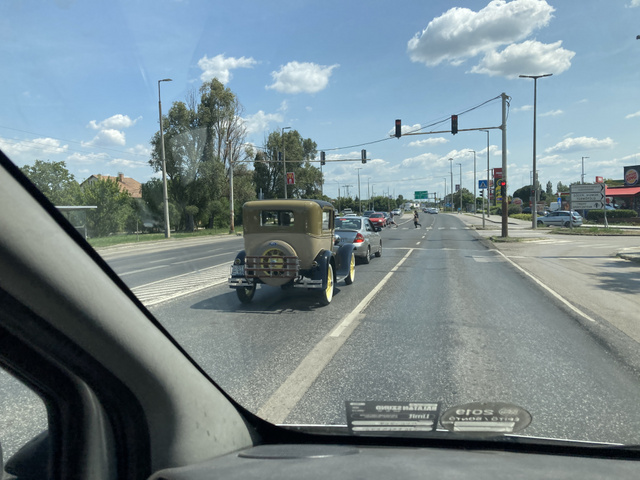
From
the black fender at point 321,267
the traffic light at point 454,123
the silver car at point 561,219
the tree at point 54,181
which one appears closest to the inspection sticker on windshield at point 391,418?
the tree at point 54,181

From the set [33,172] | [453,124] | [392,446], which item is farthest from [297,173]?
[453,124]

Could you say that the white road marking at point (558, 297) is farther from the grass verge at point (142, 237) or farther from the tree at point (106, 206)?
the tree at point (106, 206)

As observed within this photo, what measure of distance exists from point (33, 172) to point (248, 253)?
22.0ft

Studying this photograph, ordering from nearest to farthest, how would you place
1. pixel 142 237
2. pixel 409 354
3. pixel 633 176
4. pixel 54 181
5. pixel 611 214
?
pixel 54 181 < pixel 142 237 < pixel 409 354 < pixel 611 214 < pixel 633 176

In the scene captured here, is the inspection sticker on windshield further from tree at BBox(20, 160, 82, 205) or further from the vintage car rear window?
the vintage car rear window

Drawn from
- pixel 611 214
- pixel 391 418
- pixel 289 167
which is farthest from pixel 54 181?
pixel 611 214

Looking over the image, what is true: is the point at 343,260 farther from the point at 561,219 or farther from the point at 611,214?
the point at 611,214

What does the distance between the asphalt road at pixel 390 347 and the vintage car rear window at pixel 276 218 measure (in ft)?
2.92

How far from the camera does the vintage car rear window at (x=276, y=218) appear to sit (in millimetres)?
8016

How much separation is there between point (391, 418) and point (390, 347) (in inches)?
129

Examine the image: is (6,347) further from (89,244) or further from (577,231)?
(577,231)

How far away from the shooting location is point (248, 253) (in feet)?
26.7

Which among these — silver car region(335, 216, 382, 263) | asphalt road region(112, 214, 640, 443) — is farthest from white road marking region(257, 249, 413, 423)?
silver car region(335, 216, 382, 263)

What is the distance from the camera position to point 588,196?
35.6 metres
